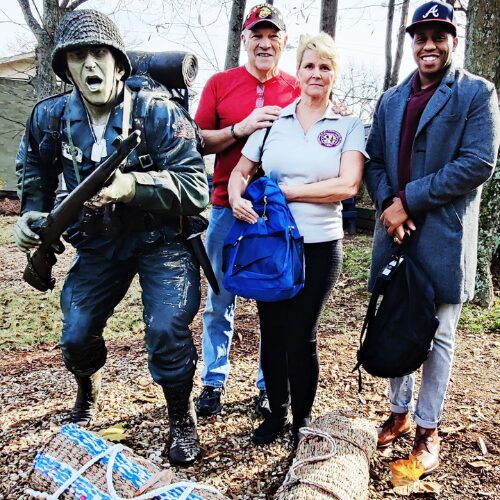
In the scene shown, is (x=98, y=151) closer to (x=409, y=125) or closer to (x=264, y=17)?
(x=264, y=17)

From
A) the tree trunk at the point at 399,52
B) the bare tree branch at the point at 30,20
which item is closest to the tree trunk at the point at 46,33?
the bare tree branch at the point at 30,20

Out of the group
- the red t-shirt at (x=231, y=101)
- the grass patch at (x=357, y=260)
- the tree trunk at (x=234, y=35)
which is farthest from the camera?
the tree trunk at (x=234, y=35)

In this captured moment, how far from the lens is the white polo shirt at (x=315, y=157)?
8.64ft

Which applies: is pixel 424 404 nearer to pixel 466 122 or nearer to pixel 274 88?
pixel 466 122

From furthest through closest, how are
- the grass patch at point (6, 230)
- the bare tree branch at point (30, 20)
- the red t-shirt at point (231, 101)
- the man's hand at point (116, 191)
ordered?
the bare tree branch at point (30, 20), the grass patch at point (6, 230), the red t-shirt at point (231, 101), the man's hand at point (116, 191)

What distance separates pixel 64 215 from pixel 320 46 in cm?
151

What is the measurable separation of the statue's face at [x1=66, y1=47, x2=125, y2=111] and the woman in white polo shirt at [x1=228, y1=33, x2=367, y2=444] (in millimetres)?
793

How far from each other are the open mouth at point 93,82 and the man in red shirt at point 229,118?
A: 773 mm

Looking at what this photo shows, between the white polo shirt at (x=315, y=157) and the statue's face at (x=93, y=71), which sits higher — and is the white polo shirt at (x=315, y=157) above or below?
below

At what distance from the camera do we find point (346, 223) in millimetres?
11852

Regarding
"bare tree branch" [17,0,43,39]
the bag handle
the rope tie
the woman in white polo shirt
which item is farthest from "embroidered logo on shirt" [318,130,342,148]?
"bare tree branch" [17,0,43,39]

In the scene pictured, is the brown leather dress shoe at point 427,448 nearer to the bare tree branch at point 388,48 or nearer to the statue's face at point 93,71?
the statue's face at point 93,71


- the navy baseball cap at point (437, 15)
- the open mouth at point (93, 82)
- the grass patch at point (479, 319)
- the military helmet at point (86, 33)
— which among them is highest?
the navy baseball cap at point (437, 15)

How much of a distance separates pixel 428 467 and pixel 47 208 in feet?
8.20
